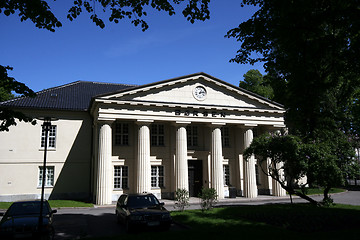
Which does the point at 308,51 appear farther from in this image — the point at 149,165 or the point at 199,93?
the point at 149,165

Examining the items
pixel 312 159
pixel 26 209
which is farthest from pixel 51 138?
pixel 312 159

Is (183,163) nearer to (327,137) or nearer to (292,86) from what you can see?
(327,137)

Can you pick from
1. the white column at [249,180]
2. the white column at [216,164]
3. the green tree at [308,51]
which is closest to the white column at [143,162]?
the white column at [216,164]

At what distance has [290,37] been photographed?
10.5 m

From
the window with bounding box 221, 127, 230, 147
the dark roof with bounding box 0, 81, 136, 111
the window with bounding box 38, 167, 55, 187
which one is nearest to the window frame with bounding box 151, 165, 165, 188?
the window with bounding box 221, 127, 230, 147

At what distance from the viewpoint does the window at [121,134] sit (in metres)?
26.2

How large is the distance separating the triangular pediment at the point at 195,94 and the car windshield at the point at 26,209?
1305cm

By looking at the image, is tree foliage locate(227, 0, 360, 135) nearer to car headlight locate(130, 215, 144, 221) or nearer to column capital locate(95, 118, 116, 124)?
car headlight locate(130, 215, 144, 221)

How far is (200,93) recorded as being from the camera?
1053 inches

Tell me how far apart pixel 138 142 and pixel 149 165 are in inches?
85.7

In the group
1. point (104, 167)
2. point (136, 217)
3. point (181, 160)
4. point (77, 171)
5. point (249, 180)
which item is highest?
point (181, 160)

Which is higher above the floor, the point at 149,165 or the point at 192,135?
the point at 192,135

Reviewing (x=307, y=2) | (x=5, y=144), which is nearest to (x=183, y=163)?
(x=5, y=144)

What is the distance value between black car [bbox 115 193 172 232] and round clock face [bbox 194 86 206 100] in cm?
1456
